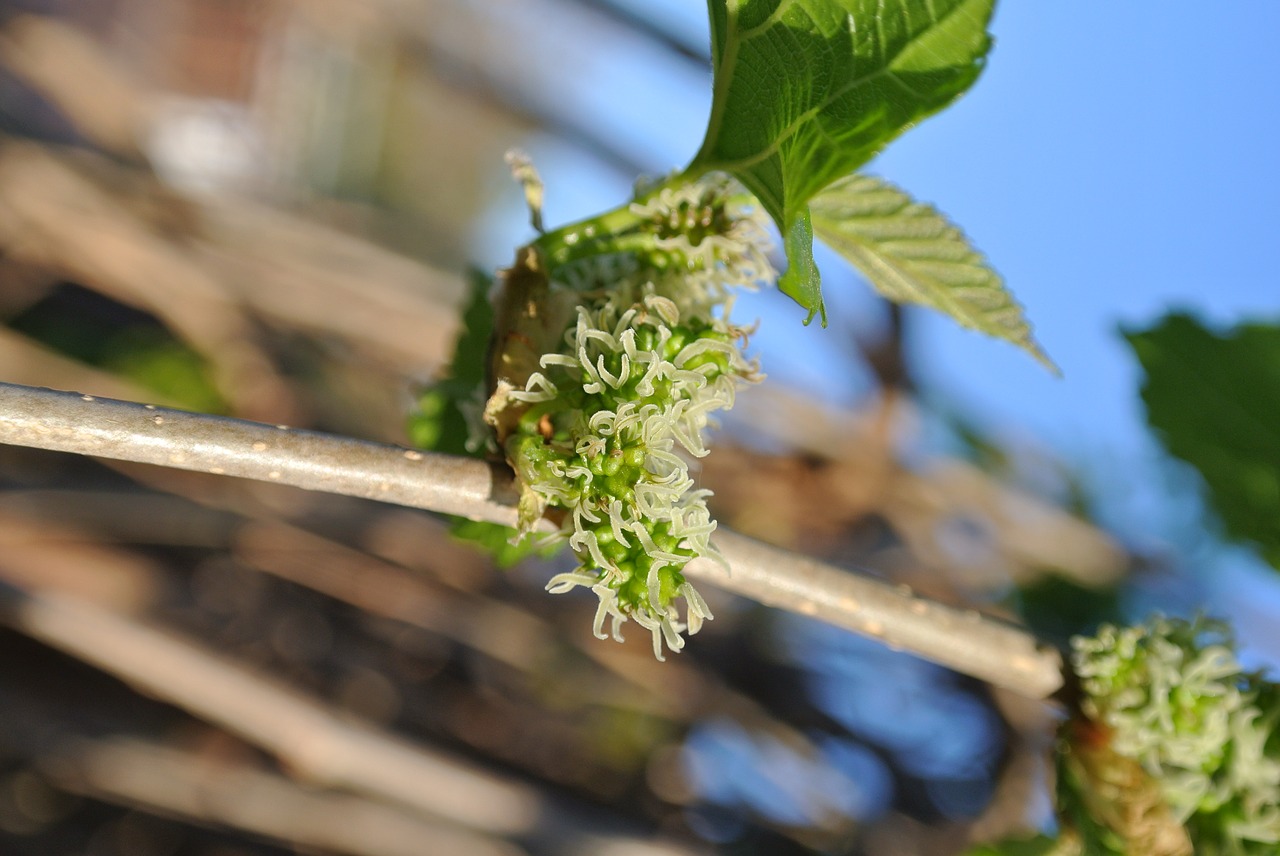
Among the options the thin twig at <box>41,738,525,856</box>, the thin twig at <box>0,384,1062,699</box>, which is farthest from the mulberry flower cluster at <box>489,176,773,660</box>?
the thin twig at <box>41,738,525,856</box>

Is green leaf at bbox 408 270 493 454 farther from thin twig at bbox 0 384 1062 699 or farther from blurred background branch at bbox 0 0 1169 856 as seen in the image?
blurred background branch at bbox 0 0 1169 856

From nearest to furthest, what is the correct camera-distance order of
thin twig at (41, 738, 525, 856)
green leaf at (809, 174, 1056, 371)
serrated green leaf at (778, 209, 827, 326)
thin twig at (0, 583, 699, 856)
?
serrated green leaf at (778, 209, 827, 326), green leaf at (809, 174, 1056, 371), thin twig at (0, 583, 699, 856), thin twig at (41, 738, 525, 856)

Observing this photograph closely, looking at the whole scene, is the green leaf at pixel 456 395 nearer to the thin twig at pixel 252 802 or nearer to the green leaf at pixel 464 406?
the green leaf at pixel 464 406

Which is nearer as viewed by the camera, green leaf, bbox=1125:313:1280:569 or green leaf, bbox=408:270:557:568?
green leaf, bbox=408:270:557:568

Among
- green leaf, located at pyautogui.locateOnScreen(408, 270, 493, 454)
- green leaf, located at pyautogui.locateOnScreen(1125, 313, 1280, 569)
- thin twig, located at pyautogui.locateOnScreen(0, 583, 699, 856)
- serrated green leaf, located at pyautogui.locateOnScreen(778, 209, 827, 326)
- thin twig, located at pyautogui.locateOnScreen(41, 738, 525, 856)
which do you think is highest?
green leaf, located at pyautogui.locateOnScreen(1125, 313, 1280, 569)

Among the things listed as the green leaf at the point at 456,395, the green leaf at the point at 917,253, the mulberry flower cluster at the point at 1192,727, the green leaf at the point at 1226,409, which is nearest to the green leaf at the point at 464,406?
the green leaf at the point at 456,395

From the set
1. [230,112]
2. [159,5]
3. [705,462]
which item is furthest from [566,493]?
[159,5]
